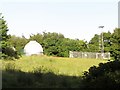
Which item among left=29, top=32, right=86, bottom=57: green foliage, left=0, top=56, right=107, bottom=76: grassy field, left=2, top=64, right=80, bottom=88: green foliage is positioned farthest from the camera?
left=29, top=32, right=86, bottom=57: green foliage

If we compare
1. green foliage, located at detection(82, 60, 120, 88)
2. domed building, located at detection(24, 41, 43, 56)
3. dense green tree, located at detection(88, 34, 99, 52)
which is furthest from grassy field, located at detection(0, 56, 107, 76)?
dense green tree, located at detection(88, 34, 99, 52)

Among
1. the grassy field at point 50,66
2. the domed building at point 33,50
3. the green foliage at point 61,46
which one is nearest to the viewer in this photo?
the grassy field at point 50,66

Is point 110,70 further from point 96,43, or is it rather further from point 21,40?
point 21,40

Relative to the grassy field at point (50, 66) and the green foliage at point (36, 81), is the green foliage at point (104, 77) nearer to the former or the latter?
the green foliage at point (36, 81)

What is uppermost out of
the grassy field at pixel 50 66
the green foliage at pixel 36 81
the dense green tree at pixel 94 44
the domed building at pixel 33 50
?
the dense green tree at pixel 94 44

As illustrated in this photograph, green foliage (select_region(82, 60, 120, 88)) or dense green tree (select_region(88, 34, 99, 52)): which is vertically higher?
dense green tree (select_region(88, 34, 99, 52))

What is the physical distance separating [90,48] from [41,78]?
55.9 meters

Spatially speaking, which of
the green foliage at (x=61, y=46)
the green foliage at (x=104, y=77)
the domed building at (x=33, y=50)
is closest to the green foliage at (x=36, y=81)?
the green foliage at (x=104, y=77)

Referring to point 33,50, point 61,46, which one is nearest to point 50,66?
point 33,50

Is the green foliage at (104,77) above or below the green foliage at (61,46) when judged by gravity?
below

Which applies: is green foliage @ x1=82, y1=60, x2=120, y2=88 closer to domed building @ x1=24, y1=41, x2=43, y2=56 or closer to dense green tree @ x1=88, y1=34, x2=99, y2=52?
domed building @ x1=24, y1=41, x2=43, y2=56

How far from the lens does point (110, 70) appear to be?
1030cm

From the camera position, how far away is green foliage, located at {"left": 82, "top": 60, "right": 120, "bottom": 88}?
31.3 feet

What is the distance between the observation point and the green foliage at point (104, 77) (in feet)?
31.3
